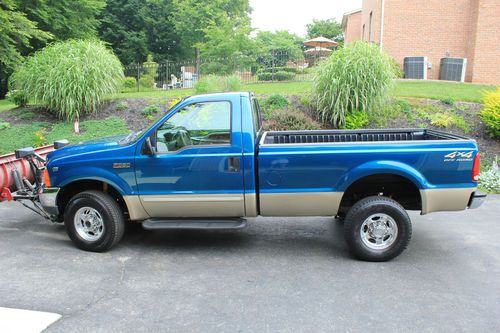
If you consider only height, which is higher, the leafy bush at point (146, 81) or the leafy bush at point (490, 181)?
the leafy bush at point (146, 81)

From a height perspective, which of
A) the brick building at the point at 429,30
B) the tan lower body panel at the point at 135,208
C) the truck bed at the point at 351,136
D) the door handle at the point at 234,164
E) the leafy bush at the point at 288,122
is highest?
the brick building at the point at 429,30

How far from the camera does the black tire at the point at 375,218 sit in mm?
4941

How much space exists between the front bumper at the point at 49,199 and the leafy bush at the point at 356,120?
7.01m

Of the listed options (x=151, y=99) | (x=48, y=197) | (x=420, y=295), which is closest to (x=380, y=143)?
(x=420, y=295)

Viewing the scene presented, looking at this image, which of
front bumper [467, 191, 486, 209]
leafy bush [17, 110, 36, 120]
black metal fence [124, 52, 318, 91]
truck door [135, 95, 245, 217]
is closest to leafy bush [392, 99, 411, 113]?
black metal fence [124, 52, 318, 91]

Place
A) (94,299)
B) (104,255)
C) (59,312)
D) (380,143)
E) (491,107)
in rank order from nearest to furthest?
(59,312)
(94,299)
(380,143)
(104,255)
(491,107)

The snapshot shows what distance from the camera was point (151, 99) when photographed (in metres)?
12.9

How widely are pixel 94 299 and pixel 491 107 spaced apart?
10.0m

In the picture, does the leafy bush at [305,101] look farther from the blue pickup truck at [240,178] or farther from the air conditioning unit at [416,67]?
the air conditioning unit at [416,67]

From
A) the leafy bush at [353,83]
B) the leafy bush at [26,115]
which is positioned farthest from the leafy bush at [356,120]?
the leafy bush at [26,115]

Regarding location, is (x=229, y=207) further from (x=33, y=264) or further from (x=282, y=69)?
(x=282, y=69)

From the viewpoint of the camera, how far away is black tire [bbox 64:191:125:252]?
525 cm

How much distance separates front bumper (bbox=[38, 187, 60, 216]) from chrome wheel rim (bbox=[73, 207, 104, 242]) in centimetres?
35

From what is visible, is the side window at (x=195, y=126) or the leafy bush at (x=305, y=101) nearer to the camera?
the side window at (x=195, y=126)
